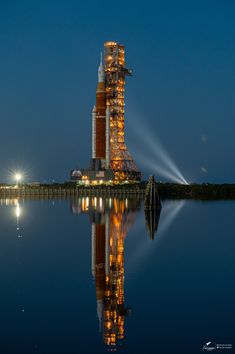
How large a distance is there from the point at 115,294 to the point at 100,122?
86087mm

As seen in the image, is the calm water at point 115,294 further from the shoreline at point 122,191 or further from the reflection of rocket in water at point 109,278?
the shoreline at point 122,191

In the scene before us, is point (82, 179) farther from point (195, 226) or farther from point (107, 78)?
point (195, 226)

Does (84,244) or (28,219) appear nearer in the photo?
(84,244)

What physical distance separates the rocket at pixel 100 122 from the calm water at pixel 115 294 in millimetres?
68639

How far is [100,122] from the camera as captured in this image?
102 meters

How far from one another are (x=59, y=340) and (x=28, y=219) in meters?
35.9

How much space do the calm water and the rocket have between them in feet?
225

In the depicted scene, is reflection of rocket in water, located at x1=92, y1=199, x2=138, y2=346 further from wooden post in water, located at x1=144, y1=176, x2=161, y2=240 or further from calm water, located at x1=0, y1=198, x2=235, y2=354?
wooden post in water, located at x1=144, y1=176, x2=161, y2=240

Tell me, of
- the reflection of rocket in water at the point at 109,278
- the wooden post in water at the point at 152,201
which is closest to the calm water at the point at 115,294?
the reflection of rocket in water at the point at 109,278

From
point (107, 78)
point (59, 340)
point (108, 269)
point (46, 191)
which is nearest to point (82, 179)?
point (46, 191)

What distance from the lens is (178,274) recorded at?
69.2 feet

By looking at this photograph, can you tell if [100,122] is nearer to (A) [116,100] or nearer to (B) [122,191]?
(A) [116,100]

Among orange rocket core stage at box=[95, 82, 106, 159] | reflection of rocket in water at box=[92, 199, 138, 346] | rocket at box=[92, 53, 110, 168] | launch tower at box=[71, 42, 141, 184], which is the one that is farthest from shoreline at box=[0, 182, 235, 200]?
reflection of rocket in water at box=[92, 199, 138, 346]

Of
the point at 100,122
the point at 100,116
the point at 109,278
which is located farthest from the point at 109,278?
the point at 100,116
